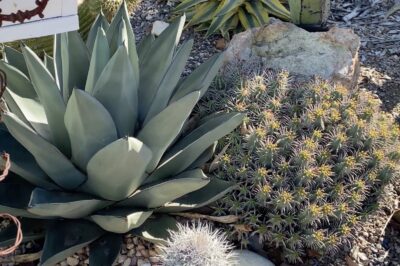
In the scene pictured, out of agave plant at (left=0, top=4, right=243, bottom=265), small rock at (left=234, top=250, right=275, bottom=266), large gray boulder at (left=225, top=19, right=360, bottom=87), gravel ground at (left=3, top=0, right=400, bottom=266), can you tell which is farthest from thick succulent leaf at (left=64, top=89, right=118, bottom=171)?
large gray boulder at (left=225, top=19, right=360, bottom=87)

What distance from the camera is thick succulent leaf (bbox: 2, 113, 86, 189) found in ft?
6.78

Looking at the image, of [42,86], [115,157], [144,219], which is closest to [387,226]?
[144,219]

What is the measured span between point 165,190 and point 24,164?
593 mm

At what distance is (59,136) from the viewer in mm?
2311

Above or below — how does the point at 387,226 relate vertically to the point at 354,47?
below

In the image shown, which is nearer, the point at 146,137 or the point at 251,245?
the point at 146,137

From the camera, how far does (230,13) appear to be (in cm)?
383

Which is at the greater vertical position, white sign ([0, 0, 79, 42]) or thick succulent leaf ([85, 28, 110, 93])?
white sign ([0, 0, 79, 42])

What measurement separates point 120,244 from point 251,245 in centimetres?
59

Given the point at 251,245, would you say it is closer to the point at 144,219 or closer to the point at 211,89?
the point at 144,219

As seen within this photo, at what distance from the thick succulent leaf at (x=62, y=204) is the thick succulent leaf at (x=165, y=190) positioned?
12 centimetres

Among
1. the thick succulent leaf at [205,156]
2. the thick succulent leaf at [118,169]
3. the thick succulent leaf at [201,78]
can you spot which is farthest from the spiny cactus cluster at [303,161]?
the thick succulent leaf at [118,169]

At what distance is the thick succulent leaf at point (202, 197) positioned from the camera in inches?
91.7

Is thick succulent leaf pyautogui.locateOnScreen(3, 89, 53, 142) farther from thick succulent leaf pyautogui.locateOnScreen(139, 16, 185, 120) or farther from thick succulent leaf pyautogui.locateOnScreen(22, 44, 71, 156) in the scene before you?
thick succulent leaf pyautogui.locateOnScreen(139, 16, 185, 120)
